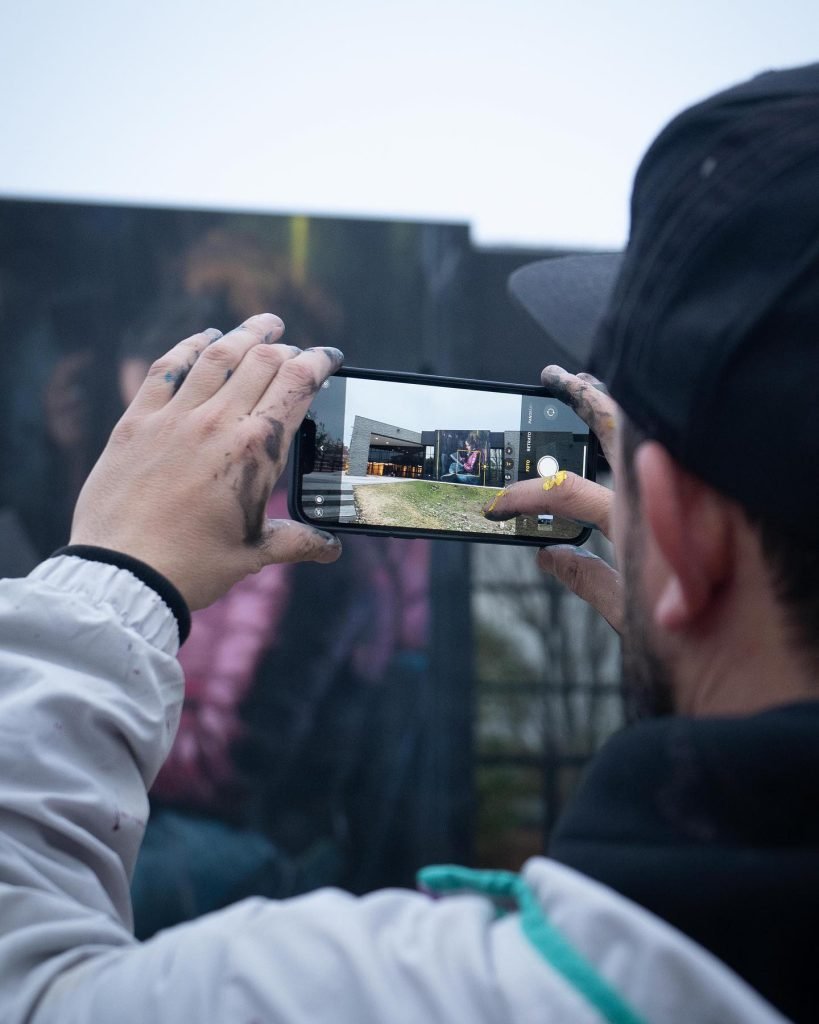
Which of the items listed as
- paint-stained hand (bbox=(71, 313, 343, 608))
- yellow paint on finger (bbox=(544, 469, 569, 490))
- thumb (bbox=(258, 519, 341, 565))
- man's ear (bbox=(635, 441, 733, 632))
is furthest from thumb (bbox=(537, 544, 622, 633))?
man's ear (bbox=(635, 441, 733, 632))

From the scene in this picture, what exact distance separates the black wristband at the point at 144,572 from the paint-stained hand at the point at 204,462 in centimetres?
3

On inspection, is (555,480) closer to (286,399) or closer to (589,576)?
A: (589,576)

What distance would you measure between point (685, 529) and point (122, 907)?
73cm

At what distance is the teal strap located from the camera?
610 millimetres

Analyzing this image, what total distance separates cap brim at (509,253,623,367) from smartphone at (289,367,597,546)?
30 cm

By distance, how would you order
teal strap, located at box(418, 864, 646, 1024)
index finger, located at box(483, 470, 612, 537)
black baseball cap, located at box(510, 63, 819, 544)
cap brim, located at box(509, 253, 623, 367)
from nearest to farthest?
teal strap, located at box(418, 864, 646, 1024) → black baseball cap, located at box(510, 63, 819, 544) → cap brim, located at box(509, 253, 623, 367) → index finger, located at box(483, 470, 612, 537)

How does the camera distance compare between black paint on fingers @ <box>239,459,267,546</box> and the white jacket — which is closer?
the white jacket

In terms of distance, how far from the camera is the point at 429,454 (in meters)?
1.62

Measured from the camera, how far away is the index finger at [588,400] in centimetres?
152

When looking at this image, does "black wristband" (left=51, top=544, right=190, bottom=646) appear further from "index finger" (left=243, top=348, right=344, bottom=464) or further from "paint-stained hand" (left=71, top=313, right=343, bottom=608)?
"index finger" (left=243, top=348, right=344, bottom=464)

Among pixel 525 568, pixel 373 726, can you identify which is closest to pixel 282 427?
pixel 373 726

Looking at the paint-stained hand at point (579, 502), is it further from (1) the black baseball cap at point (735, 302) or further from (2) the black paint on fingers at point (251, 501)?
(1) the black baseball cap at point (735, 302)

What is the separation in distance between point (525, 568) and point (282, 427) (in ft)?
23.2

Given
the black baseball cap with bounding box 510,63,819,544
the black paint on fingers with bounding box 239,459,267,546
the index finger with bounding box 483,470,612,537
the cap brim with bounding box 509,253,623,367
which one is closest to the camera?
the black baseball cap with bounding box 510,63,819,544
